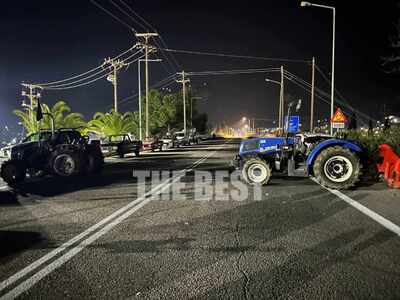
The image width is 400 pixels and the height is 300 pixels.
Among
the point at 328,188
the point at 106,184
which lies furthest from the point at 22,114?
the point at 328,188

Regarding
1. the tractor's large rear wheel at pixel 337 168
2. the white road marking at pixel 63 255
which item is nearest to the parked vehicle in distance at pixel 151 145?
the tractor's large rear wheel at pixel 337 168

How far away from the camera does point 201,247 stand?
5270 mm

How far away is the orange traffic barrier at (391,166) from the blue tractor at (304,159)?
66 centimetres

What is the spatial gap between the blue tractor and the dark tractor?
6.60 meters

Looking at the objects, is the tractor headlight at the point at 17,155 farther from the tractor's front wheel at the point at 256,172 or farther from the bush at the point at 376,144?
the bush at the point at 376,144

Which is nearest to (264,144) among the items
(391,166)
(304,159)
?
(304,159)

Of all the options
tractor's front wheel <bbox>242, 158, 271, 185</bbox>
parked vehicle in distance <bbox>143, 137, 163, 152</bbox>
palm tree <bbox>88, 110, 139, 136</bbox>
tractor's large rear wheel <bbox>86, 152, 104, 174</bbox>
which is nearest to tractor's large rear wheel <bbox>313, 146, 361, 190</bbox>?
tractor's front wheel <bbox>242, 158, 271, 185</bbox>

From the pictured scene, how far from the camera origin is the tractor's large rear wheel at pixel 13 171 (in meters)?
12.3

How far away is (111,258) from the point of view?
15.9 feet

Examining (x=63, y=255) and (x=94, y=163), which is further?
(x=94, y=163)

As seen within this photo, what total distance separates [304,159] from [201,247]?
22.2ft

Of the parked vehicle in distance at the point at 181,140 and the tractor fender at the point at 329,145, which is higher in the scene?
the tractor fender at the point at 329,145

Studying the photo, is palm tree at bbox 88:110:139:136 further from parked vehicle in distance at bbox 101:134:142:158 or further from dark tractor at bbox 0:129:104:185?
dark tractor at bbox 0:129:104:185

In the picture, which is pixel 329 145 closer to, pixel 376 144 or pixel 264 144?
pixel 264 144
